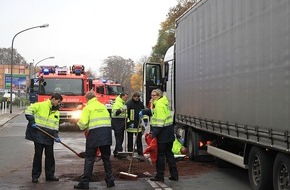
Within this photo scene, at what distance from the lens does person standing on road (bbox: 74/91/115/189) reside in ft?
27.1

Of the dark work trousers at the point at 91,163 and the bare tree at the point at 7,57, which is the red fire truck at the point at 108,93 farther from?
the bare tree at the point at 7,57

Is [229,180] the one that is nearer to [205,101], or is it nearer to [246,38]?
[205,101]

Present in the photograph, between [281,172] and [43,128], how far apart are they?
458cm

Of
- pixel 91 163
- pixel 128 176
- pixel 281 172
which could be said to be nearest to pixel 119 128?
pixel 128 176

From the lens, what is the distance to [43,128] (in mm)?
9070

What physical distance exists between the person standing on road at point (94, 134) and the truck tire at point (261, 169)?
2.48 m

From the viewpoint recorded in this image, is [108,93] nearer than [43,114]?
No

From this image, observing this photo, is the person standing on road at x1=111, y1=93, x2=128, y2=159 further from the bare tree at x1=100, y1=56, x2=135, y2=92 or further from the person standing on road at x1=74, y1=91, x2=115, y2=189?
the bare tree at x1=100, y1=56, x2=135, y2=92

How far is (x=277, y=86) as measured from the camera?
6336 millimetres

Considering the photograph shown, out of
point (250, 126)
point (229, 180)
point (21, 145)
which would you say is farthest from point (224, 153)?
point (21, 145)

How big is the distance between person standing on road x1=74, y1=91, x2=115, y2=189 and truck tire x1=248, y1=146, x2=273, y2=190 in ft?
8.14

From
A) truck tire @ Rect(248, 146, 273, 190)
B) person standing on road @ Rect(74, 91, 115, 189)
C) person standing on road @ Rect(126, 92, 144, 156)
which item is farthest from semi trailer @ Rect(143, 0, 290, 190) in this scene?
person standing on road @ Rect(74, 91, 115, 189)

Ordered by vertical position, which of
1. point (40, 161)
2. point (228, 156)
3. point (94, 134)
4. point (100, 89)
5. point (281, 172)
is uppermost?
point (100, 89)

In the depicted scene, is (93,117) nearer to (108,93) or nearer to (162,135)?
(162,135)
